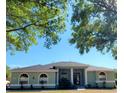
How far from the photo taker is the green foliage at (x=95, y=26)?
2.57 meters

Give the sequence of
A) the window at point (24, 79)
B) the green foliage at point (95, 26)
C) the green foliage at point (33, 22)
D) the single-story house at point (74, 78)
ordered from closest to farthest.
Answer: the green foliage at point (95, 26) < the green foliage at point (33, 22) < the single-story house at point (74, 78) < the window at point (24, 79)

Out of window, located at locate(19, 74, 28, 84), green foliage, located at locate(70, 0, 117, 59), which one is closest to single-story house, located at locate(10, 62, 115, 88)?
window, located at locate(19, 74, 28, 84)

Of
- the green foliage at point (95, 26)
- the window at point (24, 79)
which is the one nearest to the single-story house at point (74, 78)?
the window at point (24, 79)

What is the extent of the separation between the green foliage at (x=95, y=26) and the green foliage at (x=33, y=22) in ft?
0.59

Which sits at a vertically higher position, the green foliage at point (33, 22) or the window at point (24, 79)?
the green foliage at point (33, 22)

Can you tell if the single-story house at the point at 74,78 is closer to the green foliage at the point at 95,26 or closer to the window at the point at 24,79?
the window at the point at 24,79

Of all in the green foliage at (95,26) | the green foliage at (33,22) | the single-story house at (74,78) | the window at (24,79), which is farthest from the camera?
the window at (24,79)

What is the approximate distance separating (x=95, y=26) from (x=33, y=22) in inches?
27.0

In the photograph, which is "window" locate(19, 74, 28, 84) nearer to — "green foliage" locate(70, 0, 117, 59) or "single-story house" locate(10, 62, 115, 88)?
"single-story house" locate(10, 62, 115, 88)

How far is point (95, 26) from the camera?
261 cm

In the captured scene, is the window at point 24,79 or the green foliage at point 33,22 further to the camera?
the window at point 24,79

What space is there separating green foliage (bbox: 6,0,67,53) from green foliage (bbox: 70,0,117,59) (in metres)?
0.18

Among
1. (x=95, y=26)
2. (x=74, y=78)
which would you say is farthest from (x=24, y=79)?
(x=95, y=26)
